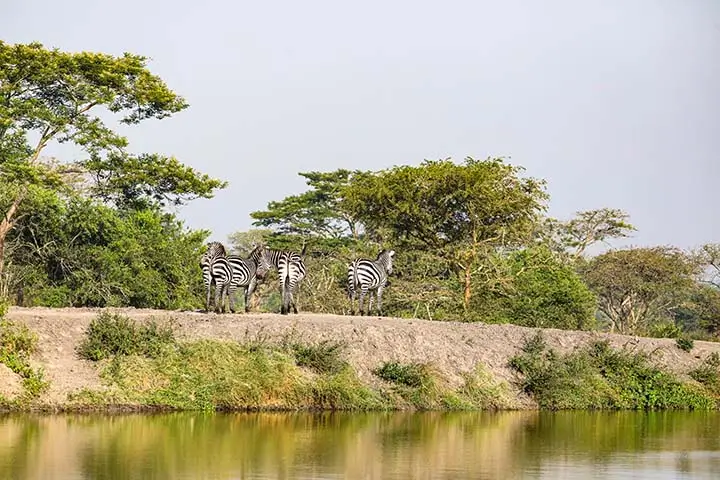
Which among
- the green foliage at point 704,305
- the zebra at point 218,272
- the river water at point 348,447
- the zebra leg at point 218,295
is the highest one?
the green foliage at point 704,305

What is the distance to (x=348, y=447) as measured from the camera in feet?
63.6

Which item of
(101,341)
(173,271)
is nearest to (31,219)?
(173,271)

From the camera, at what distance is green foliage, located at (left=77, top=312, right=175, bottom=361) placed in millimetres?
24547

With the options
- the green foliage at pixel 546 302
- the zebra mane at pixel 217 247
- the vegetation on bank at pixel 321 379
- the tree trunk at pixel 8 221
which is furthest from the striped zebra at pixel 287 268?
the tree trunk at pixel 8 221

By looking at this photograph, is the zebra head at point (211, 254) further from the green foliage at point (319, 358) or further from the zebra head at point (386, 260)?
the zebra head at point (386, 260)

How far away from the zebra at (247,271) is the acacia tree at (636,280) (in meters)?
25.6

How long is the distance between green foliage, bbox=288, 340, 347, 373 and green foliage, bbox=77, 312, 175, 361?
2724 mm

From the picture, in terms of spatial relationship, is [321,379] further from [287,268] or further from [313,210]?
[313,210]

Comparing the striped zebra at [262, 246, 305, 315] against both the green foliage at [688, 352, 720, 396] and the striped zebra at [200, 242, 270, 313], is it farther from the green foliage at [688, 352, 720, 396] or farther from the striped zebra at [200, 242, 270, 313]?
the green foliage at [688, 352, 720, 396]

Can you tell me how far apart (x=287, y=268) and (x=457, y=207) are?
28.7 ft

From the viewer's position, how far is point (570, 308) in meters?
36.5

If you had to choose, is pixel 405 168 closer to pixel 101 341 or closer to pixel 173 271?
pixel 173 271

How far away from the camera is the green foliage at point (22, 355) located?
23.0 meters

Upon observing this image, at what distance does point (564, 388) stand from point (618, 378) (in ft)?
6.95
